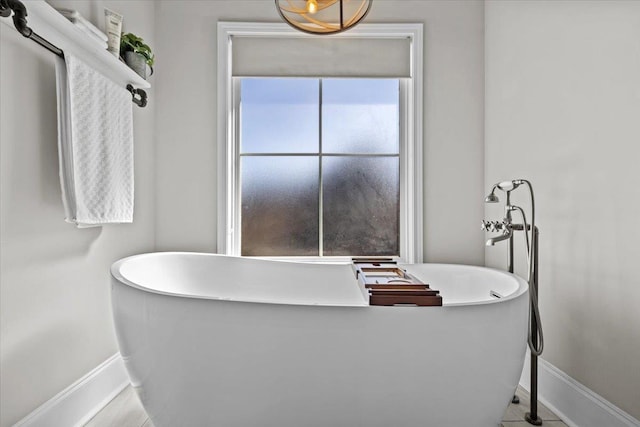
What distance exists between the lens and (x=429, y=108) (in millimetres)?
2379

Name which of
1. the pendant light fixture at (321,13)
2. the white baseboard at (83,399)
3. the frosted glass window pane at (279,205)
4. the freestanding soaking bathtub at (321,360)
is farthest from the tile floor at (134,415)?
the pendant light fixture at (321,13)

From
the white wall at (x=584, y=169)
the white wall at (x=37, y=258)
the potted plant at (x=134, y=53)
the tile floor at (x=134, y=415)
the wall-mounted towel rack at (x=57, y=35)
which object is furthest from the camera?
the potted plant at (x=134, y=53)

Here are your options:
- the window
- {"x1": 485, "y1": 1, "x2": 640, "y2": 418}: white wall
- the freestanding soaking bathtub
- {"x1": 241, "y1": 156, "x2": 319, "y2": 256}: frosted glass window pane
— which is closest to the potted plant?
the window

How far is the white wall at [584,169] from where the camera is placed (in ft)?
4.40

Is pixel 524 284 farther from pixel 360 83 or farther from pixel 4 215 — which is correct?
pixel 4 215

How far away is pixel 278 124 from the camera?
2475 millimetres

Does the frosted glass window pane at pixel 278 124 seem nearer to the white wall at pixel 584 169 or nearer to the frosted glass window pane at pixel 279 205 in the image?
the frosted glass window pane at pixel 279 205

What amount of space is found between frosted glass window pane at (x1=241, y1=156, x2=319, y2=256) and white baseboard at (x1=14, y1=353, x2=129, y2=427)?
983mm

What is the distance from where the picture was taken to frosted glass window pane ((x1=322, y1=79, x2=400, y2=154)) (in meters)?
2.47

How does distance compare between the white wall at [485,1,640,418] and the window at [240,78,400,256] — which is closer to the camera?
the white wall at [485,1,640,418]

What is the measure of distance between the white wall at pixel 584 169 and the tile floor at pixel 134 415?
8.5 inches

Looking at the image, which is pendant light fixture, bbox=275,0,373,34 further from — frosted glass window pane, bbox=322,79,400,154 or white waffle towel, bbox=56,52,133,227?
white waffle towel, bbox=56,52,133,227

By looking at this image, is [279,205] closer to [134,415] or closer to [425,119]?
[425,119]

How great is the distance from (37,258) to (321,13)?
194 cm
